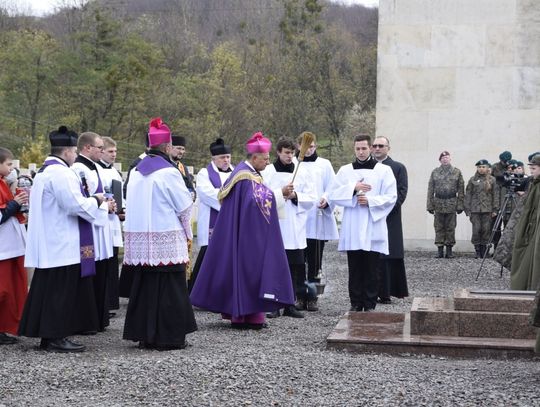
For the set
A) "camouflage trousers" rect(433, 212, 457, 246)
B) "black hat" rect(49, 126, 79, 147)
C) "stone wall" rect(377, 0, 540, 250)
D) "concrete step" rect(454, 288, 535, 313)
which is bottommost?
"concrete step" rect(454, 288, 535, 313)

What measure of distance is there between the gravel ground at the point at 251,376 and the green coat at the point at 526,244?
8.21 ft

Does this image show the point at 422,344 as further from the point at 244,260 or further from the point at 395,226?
the point at 395,226

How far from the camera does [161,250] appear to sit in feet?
26.6

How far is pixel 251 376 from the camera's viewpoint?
6.77m

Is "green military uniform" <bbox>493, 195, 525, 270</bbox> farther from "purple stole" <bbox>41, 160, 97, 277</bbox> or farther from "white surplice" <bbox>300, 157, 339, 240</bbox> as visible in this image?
"purple stole" <bbox>41, 160, 97, 277</bbox>

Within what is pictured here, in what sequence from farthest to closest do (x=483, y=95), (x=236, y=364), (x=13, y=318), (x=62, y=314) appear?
1. (x=483, y=95)
2. (x=13, y=318)
3. (x=62, y=314)
4. (x=236, y=364)

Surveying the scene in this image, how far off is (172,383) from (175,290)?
66.8 inches

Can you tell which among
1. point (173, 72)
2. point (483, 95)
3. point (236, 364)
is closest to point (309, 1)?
point (173, 72)

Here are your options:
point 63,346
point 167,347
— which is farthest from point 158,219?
point 63,346

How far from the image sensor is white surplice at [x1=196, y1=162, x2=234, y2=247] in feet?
36.4

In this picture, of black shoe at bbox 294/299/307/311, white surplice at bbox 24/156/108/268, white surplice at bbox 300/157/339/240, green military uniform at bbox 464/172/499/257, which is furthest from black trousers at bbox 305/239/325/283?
green military uniform at bbox 464/172/499/257

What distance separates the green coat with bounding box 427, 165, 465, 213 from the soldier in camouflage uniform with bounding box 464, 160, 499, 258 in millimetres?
142

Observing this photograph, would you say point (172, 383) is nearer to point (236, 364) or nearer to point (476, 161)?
point (236, 364)

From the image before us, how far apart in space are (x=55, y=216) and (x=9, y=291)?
94 cm
